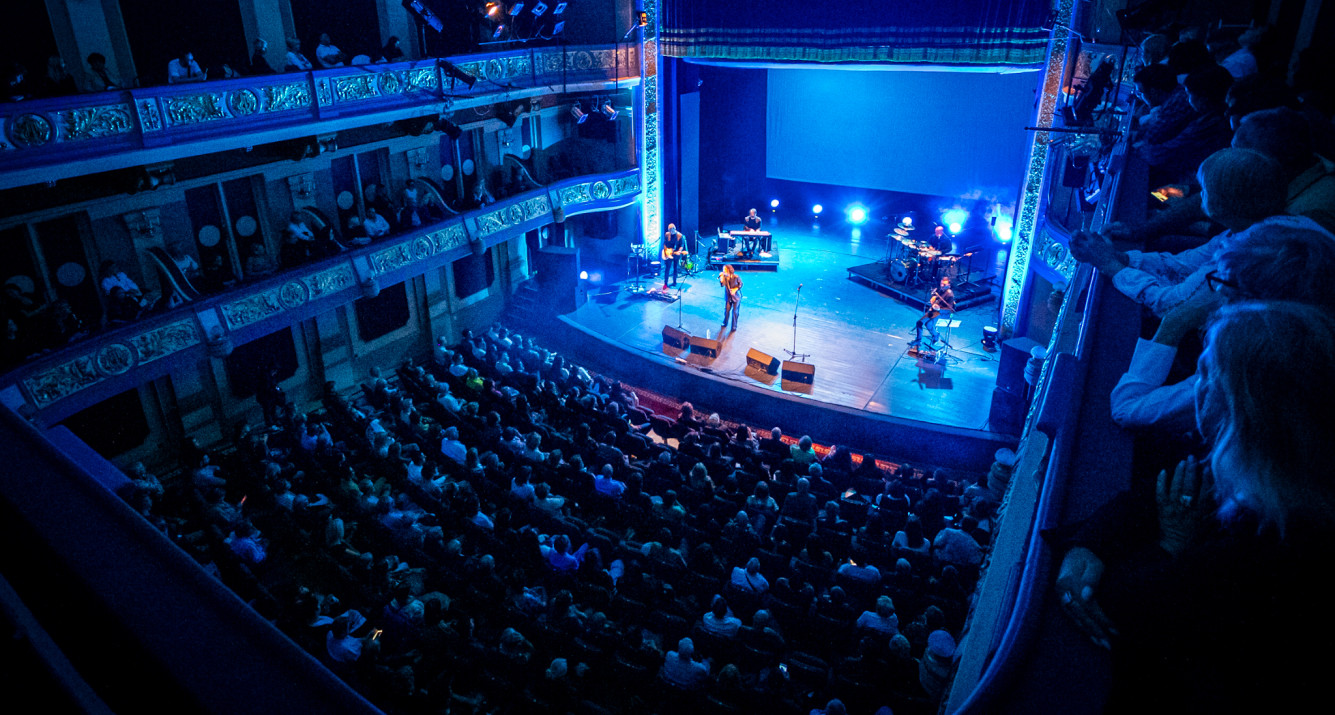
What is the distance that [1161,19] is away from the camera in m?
7.33

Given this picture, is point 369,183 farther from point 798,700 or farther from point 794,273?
point 798,700

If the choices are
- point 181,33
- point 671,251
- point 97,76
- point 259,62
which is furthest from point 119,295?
point 671,251

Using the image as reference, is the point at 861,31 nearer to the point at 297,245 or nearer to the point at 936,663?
the point at 297,245

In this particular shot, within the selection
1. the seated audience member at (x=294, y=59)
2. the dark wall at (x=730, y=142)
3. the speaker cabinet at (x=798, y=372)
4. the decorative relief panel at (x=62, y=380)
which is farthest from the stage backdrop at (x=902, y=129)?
the decorative relief panel at (x=62, y=380)

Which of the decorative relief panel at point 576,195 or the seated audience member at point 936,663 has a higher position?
the decorative relief panel at point 576,195

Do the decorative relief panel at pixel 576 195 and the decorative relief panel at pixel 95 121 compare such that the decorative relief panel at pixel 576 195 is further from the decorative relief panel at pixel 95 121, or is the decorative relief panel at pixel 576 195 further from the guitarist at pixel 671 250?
the decorative relief panel at pixel 95 121

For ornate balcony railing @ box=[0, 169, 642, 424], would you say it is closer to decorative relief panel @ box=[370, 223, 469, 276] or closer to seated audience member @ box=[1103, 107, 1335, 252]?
decorative relief panel @ box=[370, 223, 469, 276]

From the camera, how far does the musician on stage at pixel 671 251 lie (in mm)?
18469

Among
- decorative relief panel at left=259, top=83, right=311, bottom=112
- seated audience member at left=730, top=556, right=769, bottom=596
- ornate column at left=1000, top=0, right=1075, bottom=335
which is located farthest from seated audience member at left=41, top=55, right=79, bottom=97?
ornate column at left=1000, top=0, right=1075, bottom=335

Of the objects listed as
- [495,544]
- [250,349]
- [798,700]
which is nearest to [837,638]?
[798,700]

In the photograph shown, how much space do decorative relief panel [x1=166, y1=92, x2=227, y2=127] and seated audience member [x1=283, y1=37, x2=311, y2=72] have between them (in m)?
1.71

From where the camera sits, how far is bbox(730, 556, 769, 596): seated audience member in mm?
7398

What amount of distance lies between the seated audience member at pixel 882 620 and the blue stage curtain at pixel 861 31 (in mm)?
11804

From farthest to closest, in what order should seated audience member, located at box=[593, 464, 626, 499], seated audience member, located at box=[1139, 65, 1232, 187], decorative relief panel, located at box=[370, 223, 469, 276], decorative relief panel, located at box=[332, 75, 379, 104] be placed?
decorative relief panel, located at box=[370, 223, 469, 276] → decorative relief panel, located at box=[332, 75, 379, 104] → seated audience member, located at box=[593, 464, 626, 499] → seated audience member, located at box=[1139, 65, 1232, 187]
